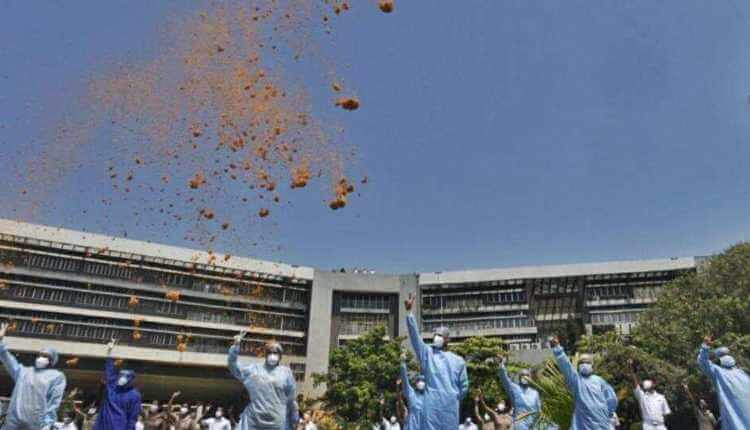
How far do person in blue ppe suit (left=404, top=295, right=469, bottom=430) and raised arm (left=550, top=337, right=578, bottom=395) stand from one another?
3.88 ft

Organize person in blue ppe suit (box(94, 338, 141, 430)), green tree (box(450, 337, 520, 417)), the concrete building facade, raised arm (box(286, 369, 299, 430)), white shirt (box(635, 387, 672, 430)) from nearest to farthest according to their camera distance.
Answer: raised arm (box(286, 369, 299, 430))
person in blue ppe suit (box(94, 338, 141, 430))
white shirt (box(635, 387, 672, 430))
green tree (box(450, 337, 520, 417))
the concrete building facade

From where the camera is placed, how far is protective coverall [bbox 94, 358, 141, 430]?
26.4ft

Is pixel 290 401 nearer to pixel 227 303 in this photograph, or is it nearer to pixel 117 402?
pixel 117 402

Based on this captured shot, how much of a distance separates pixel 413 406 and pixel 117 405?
3836 mm

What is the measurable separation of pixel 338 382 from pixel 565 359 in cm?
2721

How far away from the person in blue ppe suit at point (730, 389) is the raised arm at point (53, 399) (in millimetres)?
8097

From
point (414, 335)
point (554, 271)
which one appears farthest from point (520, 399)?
point (554, 271)

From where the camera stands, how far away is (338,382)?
33.9m

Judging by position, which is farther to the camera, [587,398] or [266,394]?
[587,398]

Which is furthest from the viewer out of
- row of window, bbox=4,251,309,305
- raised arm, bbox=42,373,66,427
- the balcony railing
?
row of window, bbox=4,251,309,305

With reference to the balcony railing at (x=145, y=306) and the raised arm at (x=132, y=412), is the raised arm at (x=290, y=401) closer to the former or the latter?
the raised arm at (x=132, y=412)

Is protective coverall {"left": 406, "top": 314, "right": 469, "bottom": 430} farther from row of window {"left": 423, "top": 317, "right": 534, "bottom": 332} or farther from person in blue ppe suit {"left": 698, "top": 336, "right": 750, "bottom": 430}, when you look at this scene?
row of window {"left": 423, "top": 317, "right": 534, "bottom": 332}

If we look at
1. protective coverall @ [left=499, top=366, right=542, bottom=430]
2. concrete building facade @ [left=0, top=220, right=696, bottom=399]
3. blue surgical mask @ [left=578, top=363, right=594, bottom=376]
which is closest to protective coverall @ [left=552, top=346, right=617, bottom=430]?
blue surgical mask @ [left=578, top=363, right=594, bottom=376]

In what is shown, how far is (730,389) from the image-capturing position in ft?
25.8
